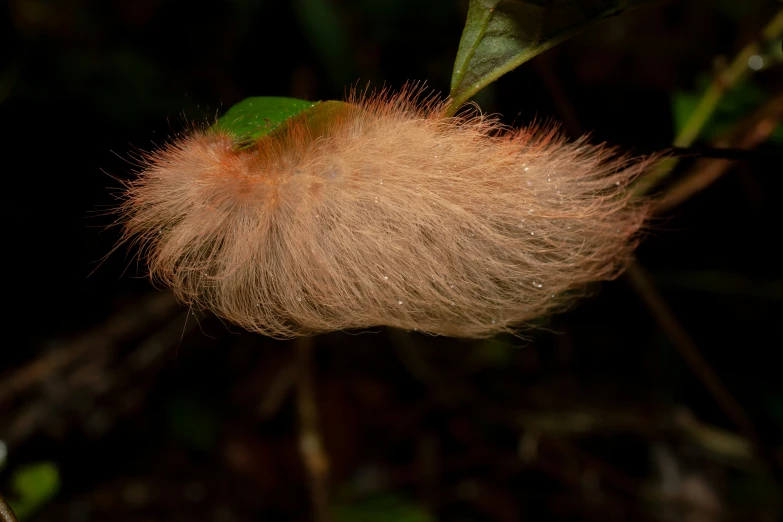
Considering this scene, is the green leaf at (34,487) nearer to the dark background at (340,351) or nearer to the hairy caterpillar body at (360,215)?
the dark background at (340,351)

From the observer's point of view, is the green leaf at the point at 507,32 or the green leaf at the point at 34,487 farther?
the green leaf at the point at 34,487

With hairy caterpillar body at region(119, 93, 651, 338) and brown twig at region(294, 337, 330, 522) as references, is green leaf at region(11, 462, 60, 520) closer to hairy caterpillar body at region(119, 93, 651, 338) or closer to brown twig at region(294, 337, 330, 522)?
brown twig at region(294, 337, 330, 522)

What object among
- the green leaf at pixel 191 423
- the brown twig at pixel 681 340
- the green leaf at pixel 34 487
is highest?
the brown twig at pixel 681 340

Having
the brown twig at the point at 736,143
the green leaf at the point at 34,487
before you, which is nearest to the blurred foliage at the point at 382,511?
the green leaf at the point at 34,487

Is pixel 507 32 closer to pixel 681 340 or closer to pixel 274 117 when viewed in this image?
pixel 274 117

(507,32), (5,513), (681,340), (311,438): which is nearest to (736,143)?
(681,340)

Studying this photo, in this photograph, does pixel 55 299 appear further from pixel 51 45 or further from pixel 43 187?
pixel 51 45

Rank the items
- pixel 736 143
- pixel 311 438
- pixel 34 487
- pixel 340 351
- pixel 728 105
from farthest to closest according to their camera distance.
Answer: pixel 340 351 < pixel 311 438 < pixel 728 105 < pixel 736 143 < pixel 34 487
